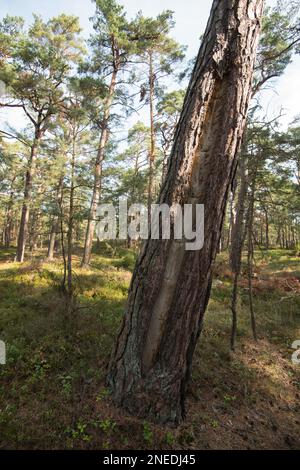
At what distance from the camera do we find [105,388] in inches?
138

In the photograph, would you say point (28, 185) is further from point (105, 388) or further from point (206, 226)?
point (206, 226)

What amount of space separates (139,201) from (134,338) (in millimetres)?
20318

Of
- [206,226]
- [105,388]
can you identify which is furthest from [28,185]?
[206,226]

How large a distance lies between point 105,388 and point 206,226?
2.78m

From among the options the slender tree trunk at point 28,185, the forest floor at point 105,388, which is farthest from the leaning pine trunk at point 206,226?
the slender tree trunk at point 28,185

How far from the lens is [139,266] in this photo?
131 inches

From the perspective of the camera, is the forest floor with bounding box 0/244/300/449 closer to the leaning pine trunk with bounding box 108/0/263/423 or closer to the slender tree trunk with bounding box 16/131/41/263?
the leaning pine trunk with bounding box 108/0/263/423

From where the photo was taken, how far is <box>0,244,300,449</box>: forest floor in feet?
9.87

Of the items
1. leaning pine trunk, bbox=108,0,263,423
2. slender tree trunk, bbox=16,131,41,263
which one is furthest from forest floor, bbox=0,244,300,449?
slender tree trunk, bbox=16,131,41,263

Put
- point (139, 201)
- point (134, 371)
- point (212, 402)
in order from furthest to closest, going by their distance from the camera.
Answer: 1. point (139, 201)
2. point (212, 402)
3. point (134, 371)

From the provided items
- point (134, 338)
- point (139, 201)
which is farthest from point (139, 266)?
point (139, 201)

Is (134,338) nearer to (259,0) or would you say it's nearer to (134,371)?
(134,371)

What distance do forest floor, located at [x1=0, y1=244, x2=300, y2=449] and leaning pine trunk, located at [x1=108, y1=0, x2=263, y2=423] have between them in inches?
15.1

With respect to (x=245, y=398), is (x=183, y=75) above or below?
above
